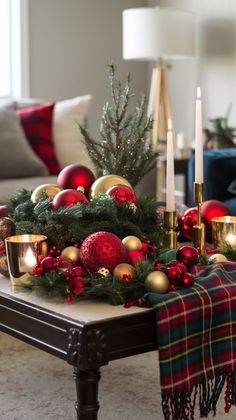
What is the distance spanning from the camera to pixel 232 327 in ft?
5.52

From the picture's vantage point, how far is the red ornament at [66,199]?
2.00 m

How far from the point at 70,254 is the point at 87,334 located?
35 cm

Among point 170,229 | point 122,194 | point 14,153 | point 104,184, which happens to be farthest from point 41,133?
point 170,229

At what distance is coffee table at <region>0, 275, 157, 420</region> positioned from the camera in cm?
149

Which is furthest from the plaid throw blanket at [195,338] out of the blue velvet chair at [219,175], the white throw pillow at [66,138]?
the white throw pillow at [66,138]

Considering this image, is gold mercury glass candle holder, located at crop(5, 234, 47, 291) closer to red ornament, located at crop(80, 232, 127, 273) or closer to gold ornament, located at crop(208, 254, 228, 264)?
red ornament, located at crop(80, 232, 127, 273)

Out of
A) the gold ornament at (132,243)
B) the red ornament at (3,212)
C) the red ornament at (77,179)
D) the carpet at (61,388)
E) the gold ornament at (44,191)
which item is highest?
the red ornament at (77,179)

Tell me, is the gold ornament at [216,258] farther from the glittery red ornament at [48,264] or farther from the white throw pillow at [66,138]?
the white throw pillow at [66,138]

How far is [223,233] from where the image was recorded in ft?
6.69

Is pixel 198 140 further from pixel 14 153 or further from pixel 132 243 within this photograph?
pixel 14 153

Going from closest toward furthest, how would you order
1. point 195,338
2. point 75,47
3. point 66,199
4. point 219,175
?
point 195,338 → point 66,199 → point 219,175 → point 75,47

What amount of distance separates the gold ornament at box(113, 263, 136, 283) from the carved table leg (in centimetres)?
23

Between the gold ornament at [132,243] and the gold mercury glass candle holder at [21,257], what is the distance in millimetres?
203

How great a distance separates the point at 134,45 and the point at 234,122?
2.73 ft
